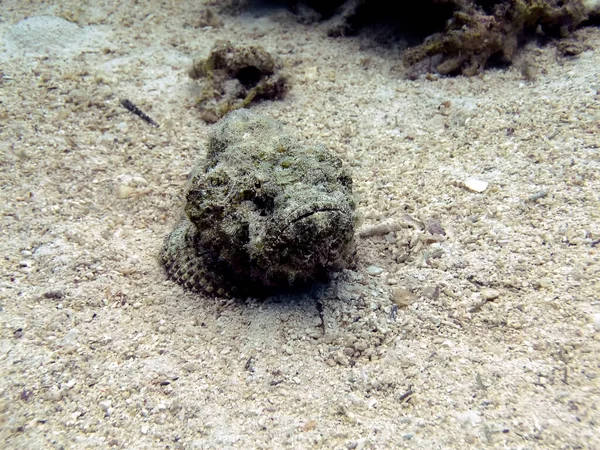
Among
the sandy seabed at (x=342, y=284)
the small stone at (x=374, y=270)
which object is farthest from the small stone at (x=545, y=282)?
the small stone at (x=374, y=270)

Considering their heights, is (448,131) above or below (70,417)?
above

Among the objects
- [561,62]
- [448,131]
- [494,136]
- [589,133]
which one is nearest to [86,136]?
[448,131]

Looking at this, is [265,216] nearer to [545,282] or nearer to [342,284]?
[342,284]

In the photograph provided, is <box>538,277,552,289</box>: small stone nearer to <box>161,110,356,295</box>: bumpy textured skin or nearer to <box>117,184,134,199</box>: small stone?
<box>161,110,356,295</box>: bumpy textured skin

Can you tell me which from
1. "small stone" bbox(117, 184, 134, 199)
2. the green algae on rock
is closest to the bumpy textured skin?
"small stone" bbox(117, 184, 134, 199)

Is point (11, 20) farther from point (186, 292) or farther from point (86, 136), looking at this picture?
point (186, 292)

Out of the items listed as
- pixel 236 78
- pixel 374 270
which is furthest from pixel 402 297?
pixel 236 78

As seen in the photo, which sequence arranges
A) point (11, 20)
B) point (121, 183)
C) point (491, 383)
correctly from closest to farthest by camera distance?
point (491, 383)
point (121, 183)
point (11, 20)
